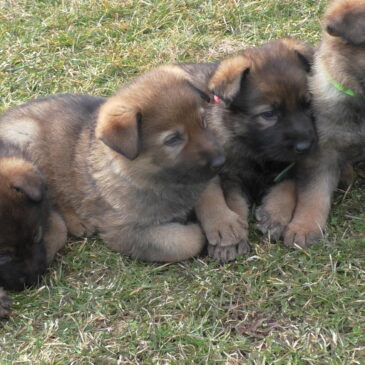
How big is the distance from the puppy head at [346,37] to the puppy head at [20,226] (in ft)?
6.26

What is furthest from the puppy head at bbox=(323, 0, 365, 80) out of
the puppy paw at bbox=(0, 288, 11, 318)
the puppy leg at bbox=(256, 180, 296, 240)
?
the puppy paw at bbox=(0, 288, 11, 318)

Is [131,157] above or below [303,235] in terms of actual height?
above

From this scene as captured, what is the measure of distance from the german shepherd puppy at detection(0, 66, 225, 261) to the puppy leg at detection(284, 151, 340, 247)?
23.8 inches

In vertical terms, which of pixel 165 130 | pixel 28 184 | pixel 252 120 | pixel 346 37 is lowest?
pixel 28 184

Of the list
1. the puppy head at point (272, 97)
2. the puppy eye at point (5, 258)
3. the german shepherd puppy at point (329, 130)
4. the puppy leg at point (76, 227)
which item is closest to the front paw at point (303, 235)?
the german shepherd puppy at point (329, 130)

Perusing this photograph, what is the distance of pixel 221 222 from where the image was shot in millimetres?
4145

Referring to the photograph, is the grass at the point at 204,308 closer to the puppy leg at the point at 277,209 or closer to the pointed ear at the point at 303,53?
the puppy leg at the point at 277,209

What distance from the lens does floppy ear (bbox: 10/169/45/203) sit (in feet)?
12.6

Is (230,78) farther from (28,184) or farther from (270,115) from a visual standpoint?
(28,184)

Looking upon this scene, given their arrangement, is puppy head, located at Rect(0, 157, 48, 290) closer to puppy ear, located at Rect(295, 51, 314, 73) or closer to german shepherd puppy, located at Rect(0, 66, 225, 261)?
german shepherd puppy, located at Rect(0, 66, 225, 261)

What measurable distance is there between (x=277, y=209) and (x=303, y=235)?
0.92ft

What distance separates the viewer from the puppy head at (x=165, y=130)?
12.1 ft

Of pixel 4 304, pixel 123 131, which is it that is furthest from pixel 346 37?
pixel 4 304

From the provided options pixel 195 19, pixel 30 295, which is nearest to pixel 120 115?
pixel 30 295
